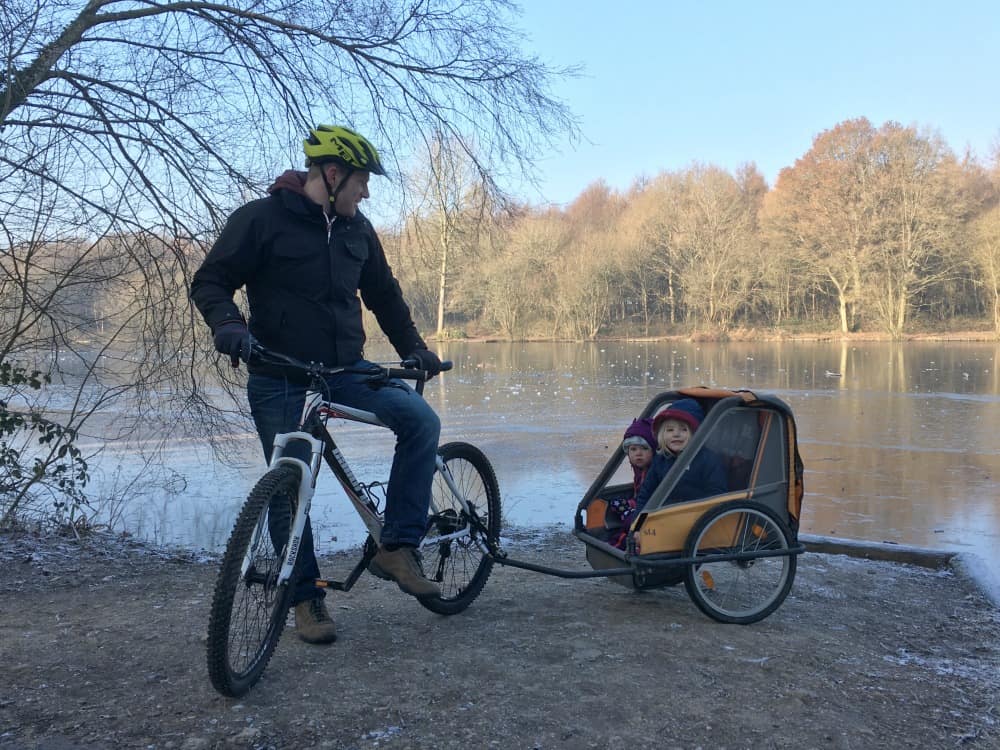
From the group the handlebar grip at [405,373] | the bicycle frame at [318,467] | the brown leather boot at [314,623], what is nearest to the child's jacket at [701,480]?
the bicycle frame at [318,467]

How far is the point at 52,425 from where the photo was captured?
6109 millimetres

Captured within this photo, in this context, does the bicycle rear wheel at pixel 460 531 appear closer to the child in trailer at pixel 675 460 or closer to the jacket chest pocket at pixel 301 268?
the child in trailer at pixel 675 460

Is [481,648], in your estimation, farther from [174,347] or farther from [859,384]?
[859,384]

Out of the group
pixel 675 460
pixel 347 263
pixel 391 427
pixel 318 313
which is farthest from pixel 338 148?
pixel 675 460

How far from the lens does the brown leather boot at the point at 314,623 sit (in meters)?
3.46

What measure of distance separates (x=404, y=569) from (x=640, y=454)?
1.60 meters

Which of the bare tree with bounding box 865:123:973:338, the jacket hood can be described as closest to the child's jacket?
the jacket hood

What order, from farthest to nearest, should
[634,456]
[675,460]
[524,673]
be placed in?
1. [634,456]
2. [675,460]
3. [524,673]

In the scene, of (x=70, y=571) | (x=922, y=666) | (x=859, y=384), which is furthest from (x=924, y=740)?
(x=859, y=384)

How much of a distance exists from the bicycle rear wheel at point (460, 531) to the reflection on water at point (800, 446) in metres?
2.17

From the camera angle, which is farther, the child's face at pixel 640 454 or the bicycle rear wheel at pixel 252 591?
the child's face at pixel 640 454

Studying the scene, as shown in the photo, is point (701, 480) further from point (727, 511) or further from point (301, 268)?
point (301, 268)

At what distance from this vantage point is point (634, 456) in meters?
4.53

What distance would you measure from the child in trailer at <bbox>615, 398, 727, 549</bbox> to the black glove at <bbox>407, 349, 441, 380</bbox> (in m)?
1.25
